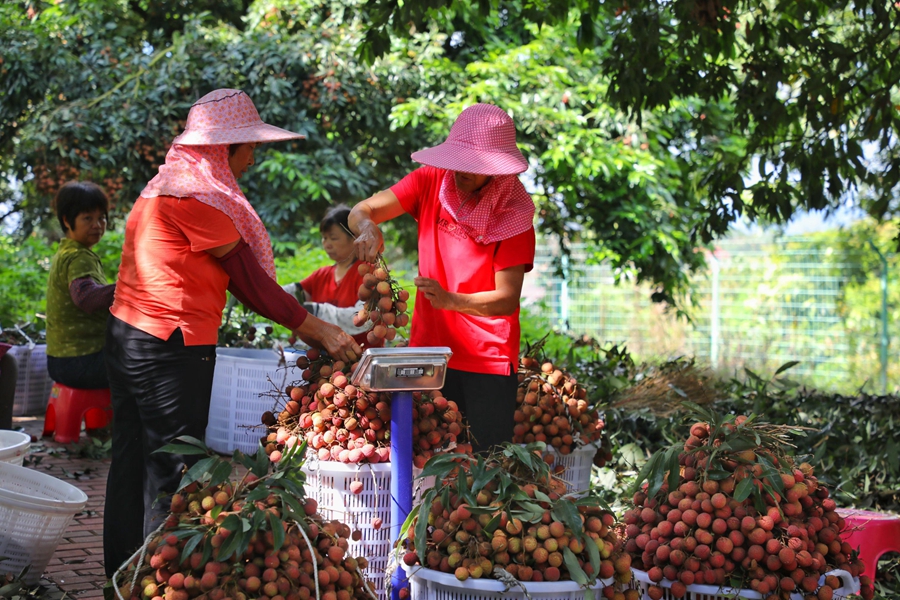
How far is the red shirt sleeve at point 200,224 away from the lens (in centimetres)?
256

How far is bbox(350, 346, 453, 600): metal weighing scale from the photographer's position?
2.22m

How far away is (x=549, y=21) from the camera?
4984 millimetres

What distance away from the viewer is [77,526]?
149 inches

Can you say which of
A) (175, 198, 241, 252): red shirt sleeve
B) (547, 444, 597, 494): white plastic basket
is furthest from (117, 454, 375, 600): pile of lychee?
(547, 444, 597, 494): white plastic basket

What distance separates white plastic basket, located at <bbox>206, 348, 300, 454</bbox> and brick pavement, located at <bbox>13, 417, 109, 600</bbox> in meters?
0.67

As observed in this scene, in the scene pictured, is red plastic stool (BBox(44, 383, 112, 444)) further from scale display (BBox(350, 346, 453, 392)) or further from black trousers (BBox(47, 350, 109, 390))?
scale display (BBox(350, 346, 453, 392))

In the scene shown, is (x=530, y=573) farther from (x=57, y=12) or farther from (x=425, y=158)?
(x=57, y=12)

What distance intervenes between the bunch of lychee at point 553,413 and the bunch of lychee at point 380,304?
3.06 feet

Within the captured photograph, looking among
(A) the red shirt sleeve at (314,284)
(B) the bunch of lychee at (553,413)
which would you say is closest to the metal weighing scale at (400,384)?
(B) the bunch of lychee at (553,413)

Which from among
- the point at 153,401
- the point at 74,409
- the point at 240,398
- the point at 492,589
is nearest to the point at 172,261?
the point at 153,401

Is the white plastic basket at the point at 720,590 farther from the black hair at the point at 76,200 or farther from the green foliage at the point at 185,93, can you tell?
the green foliage at the point at 185,93

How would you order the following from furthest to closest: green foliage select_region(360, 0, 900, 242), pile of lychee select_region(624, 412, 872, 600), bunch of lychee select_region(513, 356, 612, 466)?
green foliage select_region(360, 0, 900, 242), bunch of lychee select_region(513, 356, 612, 466), pile of lychee select_region(624, 412, 872, 600)

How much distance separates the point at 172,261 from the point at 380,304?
2.17 ft

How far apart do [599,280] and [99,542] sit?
34.6 feet
